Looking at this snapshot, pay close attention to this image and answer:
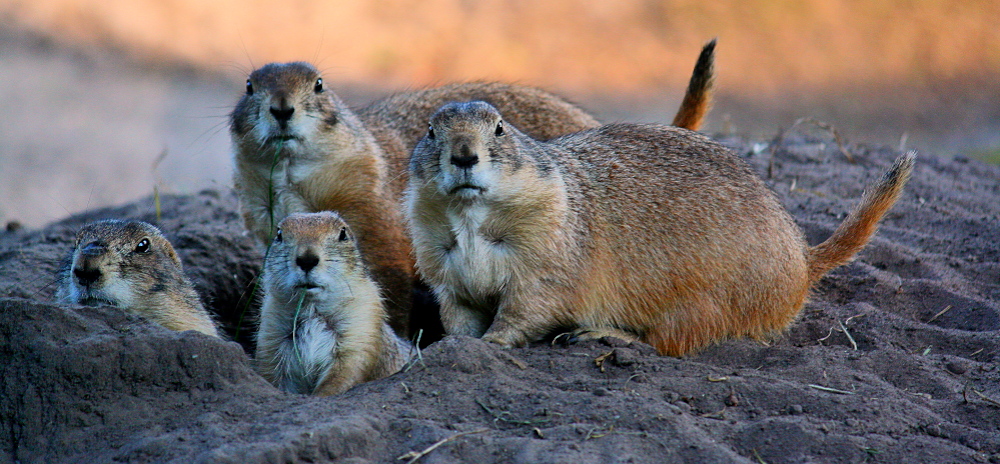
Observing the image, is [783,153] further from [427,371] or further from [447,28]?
[447,28]

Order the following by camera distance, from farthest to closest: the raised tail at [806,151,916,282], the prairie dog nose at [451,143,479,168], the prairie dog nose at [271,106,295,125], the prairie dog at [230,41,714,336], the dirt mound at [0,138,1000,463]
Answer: the prairie dog at [230,41,714,336]
the prairie dog nose at [271,106,295,125]
the raised tail at [806,151,916,282]
the prairie dog nose at [451,143,479,168]
the dirt mound at [0,138,1000,463]

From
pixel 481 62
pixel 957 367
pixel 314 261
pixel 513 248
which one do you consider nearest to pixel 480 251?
pixel 513 248

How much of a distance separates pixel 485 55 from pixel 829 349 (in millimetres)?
11453

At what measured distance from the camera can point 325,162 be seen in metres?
6.75

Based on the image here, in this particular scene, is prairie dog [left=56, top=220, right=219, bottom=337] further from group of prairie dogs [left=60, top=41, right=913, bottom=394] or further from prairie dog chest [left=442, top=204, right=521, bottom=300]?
prairie dog chest [left=442, top=204, right=521, bottom=300]

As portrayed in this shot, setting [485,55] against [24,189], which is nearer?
[24,189]

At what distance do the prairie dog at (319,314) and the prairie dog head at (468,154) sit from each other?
67 centimetres

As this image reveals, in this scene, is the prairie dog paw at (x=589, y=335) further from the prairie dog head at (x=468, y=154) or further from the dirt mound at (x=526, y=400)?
the prairie dog head at (x=468, y=154)

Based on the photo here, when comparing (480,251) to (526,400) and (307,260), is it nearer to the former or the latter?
(307,260)

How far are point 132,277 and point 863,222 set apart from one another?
14.6 feet

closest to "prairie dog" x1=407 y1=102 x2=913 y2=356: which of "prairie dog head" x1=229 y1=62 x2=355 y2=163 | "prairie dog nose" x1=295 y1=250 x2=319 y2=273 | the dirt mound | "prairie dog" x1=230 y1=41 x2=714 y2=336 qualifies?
the dirt mound

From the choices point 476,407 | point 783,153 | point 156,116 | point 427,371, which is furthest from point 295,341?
point 156,116

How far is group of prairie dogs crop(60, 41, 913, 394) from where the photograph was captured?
5.37m

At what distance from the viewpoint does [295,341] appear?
552 cm
